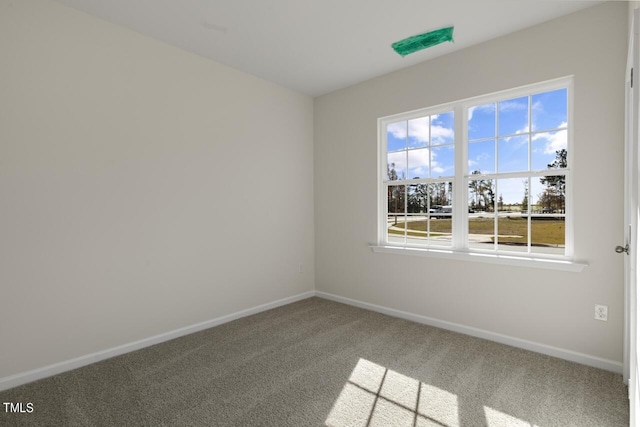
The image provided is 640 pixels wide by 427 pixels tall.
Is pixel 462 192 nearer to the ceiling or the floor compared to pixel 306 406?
nearer to the ceiling

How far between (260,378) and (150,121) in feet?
8.10

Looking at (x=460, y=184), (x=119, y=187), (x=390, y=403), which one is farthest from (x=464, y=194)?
(x=119, y=187)

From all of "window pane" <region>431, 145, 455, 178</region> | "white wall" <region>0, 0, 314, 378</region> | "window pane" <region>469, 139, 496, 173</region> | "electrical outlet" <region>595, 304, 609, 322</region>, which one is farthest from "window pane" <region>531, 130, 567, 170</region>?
"white wall" <region>0, 0, 314, 378</region>

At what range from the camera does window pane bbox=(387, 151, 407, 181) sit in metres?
3.88

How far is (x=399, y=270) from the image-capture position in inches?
150

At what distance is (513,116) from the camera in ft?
10.1

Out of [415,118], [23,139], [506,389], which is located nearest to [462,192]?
[415,118]

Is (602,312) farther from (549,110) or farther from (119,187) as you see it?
(119,187)

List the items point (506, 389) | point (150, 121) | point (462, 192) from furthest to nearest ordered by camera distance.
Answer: point (462, 192) < point (150, 121) < point (506, 389)

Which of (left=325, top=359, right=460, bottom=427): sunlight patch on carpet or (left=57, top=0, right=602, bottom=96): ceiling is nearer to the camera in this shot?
(left=325, top=359, right=460, bottom=427): sunlight patch on carpet

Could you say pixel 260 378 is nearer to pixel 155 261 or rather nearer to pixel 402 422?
pixel 402 422

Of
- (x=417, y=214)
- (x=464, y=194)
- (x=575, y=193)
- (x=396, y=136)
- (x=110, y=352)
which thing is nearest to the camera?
(x=575, y=193)

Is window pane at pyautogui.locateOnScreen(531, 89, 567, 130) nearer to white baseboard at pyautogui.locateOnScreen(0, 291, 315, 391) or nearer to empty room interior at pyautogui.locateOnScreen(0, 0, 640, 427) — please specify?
empty room interior at pyautogui.locateOnScreen(0, 0, 640, 427)

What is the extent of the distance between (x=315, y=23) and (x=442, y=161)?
6.20ft
